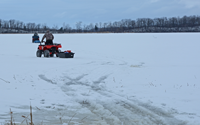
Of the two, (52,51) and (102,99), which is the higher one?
(52,51)

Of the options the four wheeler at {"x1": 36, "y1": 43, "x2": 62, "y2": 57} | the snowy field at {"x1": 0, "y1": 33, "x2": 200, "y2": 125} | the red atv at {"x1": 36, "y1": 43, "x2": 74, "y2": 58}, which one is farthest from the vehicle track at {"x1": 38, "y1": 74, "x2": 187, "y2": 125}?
the four wheeler at {"x1": 36, "y1": 43, "x2": 62, "y2": 57}

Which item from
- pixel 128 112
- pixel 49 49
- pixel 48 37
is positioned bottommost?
pixel 128 112

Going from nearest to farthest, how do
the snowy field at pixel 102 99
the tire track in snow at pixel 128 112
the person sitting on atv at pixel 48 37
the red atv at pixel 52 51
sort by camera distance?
the tire track in snow at pixel 128 112, the snowy field at pixel 102 99, the red atv at pixel 52 51, the person sitting on atv at pixel 48 37

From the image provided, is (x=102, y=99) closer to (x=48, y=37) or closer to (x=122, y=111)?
(x=122, y=111)

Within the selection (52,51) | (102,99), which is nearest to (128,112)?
(102,99)

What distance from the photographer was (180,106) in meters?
4.55

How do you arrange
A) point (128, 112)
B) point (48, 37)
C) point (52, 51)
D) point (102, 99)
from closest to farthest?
point (128, 112), point (102, 99), point (48, 37), point (52, 51)

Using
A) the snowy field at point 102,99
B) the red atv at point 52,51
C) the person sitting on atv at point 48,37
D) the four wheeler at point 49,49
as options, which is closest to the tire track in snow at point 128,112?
the snowy field at point 102,99

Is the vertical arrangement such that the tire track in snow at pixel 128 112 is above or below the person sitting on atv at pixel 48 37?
below

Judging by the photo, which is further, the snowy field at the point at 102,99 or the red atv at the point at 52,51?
the red atv at the point at 52,51

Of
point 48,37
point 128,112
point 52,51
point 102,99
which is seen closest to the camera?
point 128,112

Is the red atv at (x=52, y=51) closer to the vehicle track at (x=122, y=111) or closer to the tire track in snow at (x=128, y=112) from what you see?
the vehicle track at (x=122, y=111)

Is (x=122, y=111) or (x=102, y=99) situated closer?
(x=122, y=111)

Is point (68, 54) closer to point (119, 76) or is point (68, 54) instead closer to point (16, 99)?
point (119, 76)
